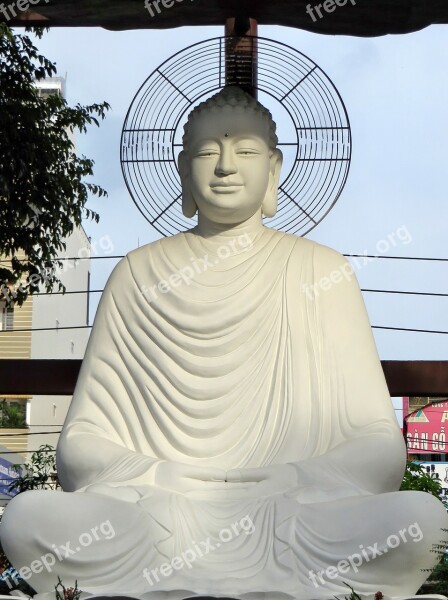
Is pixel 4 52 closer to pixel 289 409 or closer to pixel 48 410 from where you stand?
pixel 289 409

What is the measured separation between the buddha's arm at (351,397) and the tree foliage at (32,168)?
8.72ft

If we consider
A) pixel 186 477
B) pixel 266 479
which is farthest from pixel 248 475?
pixel 186 477

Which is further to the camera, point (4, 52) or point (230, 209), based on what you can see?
point (4, 52)

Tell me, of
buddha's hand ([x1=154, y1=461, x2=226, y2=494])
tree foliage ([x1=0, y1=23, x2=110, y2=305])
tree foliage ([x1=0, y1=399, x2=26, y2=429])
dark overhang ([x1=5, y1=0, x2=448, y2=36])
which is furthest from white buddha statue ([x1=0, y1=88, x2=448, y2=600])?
tree foliage ([x1=0, y1=399, x2=26, y2=429])

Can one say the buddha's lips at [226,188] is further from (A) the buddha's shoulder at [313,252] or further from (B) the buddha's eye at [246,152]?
(A) the buddha's shoulder at [313,252]

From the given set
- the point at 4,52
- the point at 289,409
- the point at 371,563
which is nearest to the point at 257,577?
the point at 371,563

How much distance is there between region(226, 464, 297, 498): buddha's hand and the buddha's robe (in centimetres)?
2

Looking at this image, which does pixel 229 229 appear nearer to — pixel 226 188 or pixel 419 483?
pixel 226 188

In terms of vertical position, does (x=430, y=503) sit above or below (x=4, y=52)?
below

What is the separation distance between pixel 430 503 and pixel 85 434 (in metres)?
1.30

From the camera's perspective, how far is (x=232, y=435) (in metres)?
4.75

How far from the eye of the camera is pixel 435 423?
940 inches

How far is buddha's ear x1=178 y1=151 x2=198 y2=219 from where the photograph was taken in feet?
17.3

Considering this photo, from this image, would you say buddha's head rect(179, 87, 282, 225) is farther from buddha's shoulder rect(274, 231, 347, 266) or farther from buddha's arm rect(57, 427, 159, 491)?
buddha's arm rect(57, 427, 159, 491)
